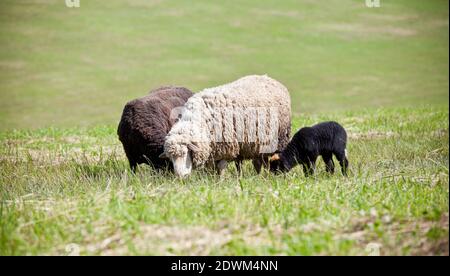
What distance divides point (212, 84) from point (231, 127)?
20823 mm

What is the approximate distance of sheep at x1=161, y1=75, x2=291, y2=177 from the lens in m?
9.05

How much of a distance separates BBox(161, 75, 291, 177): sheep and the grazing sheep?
1.66 feet

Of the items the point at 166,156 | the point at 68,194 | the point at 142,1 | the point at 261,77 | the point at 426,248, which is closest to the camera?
the point at 426,248

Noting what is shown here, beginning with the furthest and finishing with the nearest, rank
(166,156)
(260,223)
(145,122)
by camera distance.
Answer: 1. (145,122)
2. (166,156)
3. (260,223)

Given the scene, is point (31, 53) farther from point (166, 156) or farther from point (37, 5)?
point (166, 156)

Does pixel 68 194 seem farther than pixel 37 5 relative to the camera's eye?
No

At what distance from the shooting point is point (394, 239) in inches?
217

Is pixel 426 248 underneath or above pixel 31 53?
above

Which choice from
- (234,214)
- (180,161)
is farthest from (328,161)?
(234,214)

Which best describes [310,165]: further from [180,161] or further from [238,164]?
[180,161]

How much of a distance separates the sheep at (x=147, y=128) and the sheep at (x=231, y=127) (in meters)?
0.47

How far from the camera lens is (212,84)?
30.2 meters

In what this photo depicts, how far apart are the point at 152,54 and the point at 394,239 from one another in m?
32.5

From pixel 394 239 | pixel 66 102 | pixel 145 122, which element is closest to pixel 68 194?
pixel 145 122
